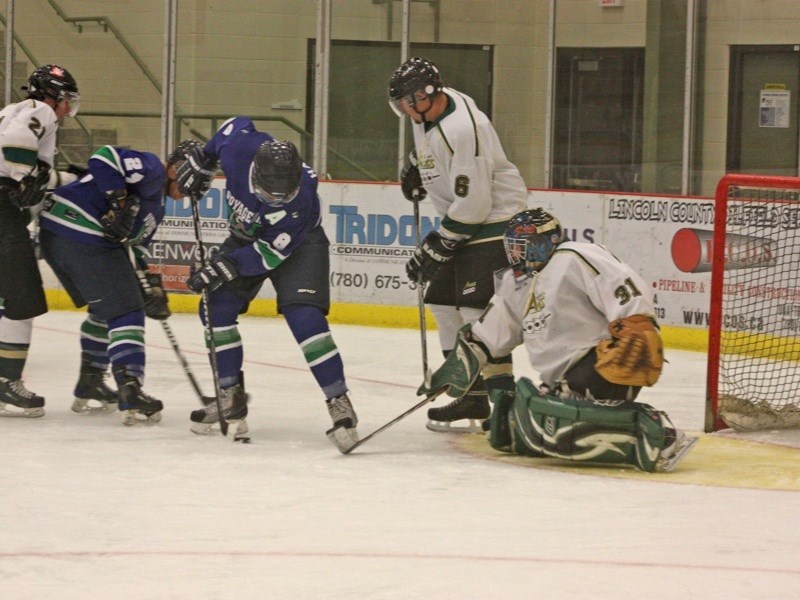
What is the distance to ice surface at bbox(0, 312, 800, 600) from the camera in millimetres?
2691

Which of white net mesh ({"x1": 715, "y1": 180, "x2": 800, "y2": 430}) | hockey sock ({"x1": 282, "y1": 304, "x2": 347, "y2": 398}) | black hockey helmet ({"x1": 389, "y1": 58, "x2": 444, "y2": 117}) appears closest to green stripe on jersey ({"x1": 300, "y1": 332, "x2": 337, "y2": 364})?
hockey sock ({"x1": 282, "y1": 304, "x2": 347, "y2": 398})

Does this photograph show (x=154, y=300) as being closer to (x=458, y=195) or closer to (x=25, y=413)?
(x=25, y=413)

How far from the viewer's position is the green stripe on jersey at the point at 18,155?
446cm

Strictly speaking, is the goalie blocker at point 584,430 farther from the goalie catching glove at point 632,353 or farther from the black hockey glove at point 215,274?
the black hockey glove at point 215,274

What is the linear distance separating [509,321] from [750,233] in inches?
85.8

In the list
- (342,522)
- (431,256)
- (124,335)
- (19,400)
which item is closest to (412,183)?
(431,256)

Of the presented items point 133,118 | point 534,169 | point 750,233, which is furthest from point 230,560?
point 133,118

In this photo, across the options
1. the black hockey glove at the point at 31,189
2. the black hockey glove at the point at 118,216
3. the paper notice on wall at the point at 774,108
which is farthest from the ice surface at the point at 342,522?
the paper notice on wall at the point at 774,108

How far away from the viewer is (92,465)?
390 centimetres

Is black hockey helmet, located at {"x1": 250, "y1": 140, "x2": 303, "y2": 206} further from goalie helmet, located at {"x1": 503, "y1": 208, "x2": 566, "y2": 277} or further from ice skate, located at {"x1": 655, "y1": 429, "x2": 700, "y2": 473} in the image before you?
ice skate, located at {"x1": 655, "y1": 429, "x2": 700, "y2": 473}

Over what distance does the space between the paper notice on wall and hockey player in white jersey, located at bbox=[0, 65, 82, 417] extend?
4.98 m

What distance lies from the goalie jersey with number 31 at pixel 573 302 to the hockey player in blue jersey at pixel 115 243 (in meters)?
1.37

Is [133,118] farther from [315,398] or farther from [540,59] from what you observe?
[315,398]

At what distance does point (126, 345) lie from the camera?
4531 mm
